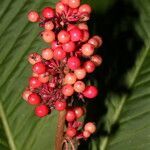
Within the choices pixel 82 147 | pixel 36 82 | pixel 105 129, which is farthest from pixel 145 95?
pixel 36 82

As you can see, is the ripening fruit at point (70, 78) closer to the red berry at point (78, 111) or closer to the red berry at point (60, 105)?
the red berry at point (60, 105)

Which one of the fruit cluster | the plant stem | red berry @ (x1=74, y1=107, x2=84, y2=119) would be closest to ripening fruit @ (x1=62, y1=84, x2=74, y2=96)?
the fruit cluster

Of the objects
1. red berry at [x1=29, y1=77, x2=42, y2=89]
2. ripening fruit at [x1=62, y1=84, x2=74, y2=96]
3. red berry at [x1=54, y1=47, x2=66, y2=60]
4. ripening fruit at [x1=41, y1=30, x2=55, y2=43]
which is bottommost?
ripening fruit at [x1=62, y1=84, x2=74, y2=96]

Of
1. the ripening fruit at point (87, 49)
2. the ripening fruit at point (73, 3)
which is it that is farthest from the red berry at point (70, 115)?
the ripening fruit at point (73, 3)

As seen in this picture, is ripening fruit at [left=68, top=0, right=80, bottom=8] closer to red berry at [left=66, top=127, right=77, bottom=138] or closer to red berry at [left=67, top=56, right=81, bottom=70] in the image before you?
red berry at [left=67, top=56, right=81, bottom=70]

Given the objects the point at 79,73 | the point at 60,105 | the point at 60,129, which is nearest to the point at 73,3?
the point at 79,73

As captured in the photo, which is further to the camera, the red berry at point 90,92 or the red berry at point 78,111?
the red berry at point 78,111

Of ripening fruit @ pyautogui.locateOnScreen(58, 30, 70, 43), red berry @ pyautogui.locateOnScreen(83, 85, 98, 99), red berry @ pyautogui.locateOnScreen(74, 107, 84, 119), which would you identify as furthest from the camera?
red berry @ pyautogui.locateOnScreen(74, 107, 84, 119)
